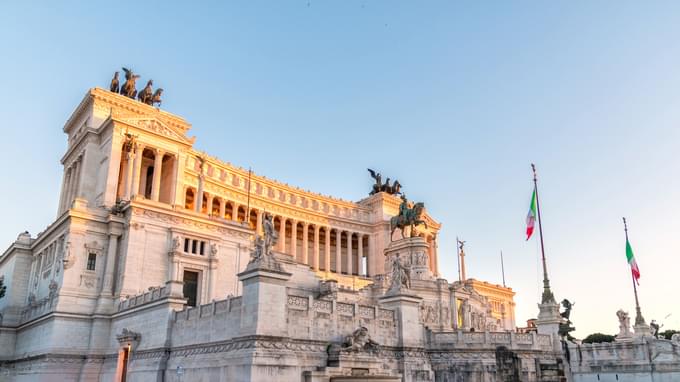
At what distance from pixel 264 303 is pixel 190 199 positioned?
48954mm

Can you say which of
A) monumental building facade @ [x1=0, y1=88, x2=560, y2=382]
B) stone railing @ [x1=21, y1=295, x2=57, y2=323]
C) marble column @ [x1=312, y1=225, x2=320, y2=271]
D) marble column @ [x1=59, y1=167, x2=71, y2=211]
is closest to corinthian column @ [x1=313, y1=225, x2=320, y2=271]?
marble column @ [x1=312, y1=225, x2=320, y2=271]

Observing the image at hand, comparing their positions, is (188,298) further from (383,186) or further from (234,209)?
(383,186)

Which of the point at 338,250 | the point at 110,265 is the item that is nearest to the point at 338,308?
the point at 110,265

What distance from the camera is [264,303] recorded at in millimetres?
26750

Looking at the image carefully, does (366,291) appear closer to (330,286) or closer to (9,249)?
(330,286)

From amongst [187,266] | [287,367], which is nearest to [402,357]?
[287,367]

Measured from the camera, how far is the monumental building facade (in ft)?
93.2

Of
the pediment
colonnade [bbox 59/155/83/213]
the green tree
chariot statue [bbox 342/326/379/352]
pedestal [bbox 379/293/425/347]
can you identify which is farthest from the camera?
the green tree

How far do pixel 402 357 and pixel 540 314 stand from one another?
13494mm

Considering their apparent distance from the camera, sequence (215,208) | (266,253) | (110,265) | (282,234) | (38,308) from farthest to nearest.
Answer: (282,234)
(215,208)
(38,308)
(110,265)
(266,253)

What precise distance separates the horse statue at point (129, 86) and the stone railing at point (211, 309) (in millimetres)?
A: 37962

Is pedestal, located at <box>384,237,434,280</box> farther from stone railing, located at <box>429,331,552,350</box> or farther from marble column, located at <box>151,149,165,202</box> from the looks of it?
marble column, located at <box>151,149,165,202</box>

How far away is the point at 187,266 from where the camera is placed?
4816cm

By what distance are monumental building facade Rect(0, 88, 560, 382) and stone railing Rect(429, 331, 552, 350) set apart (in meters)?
0.08
